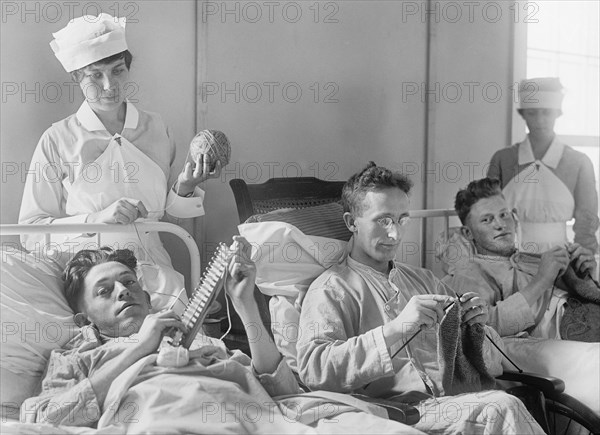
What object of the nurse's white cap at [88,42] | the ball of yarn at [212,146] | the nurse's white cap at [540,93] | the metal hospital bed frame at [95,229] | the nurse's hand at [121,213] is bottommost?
the metal hospital bed frame at [95,229]

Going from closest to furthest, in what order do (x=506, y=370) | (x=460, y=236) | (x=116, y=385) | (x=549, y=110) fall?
(x=116, y=385) < (x=506, y=370) < (x=460, y=236) < (x=549, y=110)

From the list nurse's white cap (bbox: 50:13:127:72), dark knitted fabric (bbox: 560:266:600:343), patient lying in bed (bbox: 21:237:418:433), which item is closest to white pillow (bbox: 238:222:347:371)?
patient lying in bed (bbox: 21:237:418:433)

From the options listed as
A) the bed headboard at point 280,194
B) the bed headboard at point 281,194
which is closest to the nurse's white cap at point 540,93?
the bed headboard at point 281,194

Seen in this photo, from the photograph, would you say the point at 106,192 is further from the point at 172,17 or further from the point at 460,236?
the point at 460,236

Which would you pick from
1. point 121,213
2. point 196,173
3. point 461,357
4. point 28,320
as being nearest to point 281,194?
point 196,173

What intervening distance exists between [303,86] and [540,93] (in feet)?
3.43

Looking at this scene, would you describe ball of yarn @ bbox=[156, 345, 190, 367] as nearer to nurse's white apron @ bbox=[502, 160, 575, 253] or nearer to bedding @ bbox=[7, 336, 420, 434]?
bedding @ bbox=[7, 336, 420, 434]

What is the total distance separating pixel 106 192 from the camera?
104 inches

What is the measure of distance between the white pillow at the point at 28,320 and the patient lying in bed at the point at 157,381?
0.04m

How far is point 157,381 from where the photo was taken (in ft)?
6.54

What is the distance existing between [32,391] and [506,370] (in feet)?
4.39

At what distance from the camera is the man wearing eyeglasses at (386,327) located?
2.16 m

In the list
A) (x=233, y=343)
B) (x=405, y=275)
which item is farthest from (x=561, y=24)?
(x=233, y=343)

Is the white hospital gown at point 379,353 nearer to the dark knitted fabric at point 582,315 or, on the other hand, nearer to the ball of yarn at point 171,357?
the ball of yarn at point 171,357
